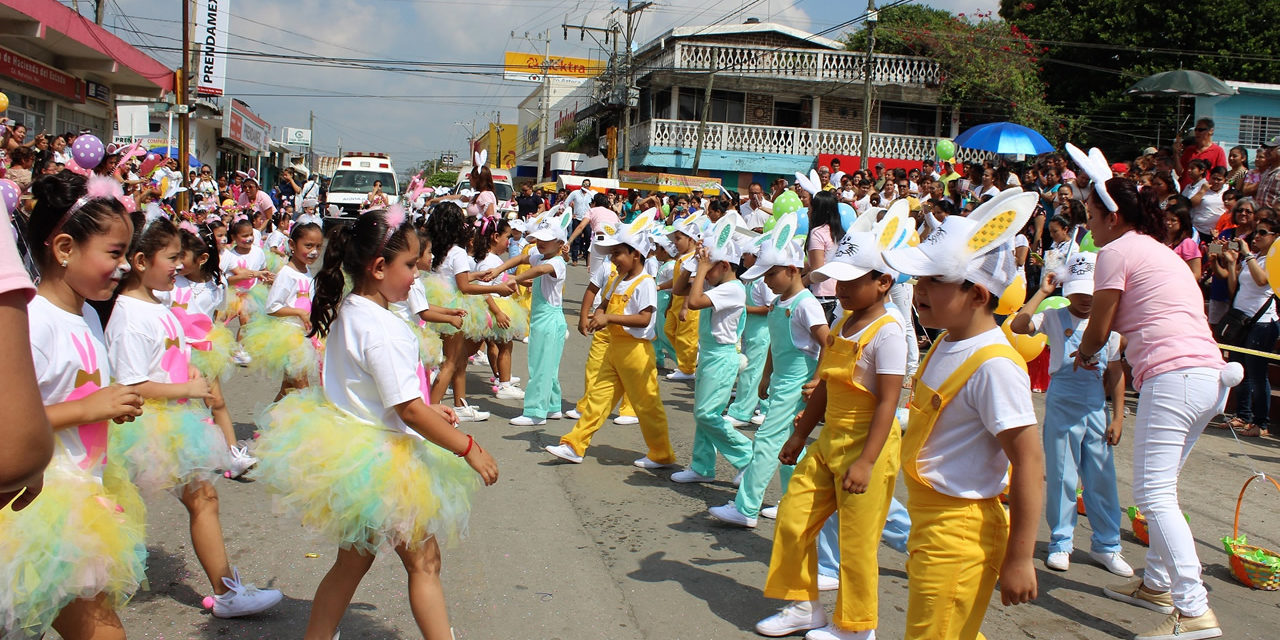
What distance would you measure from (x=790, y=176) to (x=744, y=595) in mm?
30820

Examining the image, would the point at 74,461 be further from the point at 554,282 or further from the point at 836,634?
the point at 554,282

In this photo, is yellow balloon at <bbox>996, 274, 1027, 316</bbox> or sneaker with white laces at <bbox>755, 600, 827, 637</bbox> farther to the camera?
yellow balloon at <bbox>996, 274, 1027, 316</bbox>

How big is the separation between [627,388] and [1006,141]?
1036 cm

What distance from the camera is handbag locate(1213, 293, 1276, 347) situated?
30.7ft

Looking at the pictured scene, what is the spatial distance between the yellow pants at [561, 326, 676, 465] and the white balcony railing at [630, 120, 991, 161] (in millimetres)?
27913

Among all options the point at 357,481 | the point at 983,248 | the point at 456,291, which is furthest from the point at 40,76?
the point at 983,248

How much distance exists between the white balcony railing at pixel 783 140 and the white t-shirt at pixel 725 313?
28066mm

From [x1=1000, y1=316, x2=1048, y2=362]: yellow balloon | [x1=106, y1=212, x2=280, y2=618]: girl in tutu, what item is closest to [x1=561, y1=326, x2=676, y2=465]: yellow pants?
[x1=1000, y1=316, x2=1048, y2=362]: yellow balloon

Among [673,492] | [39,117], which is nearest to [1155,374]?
[673,492]

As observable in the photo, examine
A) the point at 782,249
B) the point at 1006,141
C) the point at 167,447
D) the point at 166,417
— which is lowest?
the point at 167,447

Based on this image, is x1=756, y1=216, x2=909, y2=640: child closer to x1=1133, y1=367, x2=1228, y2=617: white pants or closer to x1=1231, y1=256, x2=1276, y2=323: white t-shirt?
x1=1133, y1=367, x2=1228, y2=617: white pants

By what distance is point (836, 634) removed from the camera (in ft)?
13.5

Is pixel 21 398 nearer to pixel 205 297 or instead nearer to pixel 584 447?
pixel 584 447

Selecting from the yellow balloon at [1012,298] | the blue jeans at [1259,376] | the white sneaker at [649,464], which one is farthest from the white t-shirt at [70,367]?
the blue jeans at [1259,376]
